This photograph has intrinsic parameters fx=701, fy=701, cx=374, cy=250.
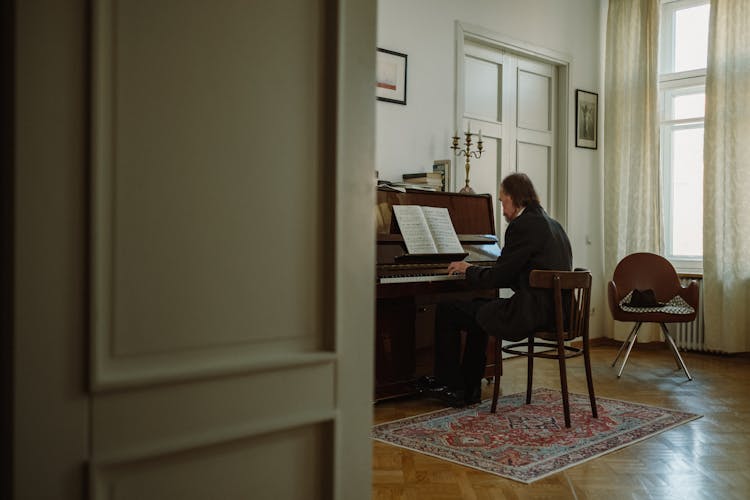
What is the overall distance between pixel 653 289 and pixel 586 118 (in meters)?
1.74

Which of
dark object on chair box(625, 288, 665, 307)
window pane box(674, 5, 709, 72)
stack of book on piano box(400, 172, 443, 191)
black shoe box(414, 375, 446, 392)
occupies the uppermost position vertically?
window pane box(674, 5, 709, 72)

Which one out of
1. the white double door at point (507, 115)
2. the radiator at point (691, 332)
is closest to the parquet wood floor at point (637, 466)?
the radiator at point (691, 332)

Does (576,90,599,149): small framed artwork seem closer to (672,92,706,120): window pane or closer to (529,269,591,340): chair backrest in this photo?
(672,92,706,120): window pane

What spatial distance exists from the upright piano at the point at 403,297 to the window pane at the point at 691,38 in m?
3.17

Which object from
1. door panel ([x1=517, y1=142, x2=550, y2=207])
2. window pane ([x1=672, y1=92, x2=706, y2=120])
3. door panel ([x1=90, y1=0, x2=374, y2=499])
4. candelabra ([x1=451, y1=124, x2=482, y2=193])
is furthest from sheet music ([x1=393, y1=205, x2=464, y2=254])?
window pane ([x1=672, y1=92, x2=706, y2=120])

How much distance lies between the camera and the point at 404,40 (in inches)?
185

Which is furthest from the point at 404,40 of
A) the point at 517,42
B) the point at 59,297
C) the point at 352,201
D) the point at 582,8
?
the point at 59,297

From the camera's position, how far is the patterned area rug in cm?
286

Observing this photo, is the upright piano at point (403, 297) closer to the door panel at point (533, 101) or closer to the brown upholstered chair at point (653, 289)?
the brown upholstered chair at point (653, 289)

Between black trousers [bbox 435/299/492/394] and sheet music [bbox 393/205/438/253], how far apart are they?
13.1 inches

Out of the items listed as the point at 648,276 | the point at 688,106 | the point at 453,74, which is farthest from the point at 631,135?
the point at 453,74

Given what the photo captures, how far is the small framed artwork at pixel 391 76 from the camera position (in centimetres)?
450

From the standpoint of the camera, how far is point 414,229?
3896mm

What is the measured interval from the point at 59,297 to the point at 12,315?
0.18ft
